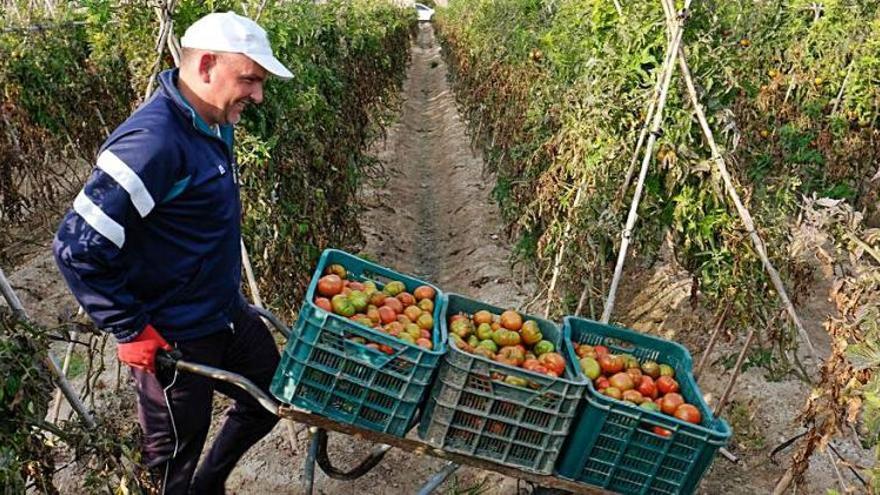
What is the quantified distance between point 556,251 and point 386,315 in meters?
2.21

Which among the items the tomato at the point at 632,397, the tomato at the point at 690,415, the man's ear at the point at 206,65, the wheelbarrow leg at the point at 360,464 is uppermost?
the man's ear at the point at 206,65

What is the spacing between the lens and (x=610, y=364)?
2.84m

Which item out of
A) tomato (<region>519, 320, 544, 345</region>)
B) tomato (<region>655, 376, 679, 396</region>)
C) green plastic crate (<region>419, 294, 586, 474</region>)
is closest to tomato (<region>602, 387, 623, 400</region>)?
green plastic crate (<region>419, 294, 586, 474</region>)

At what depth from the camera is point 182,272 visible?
2713 mm

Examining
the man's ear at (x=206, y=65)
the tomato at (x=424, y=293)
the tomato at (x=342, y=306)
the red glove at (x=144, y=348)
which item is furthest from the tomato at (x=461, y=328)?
the man's ear at (x=206, y=65)

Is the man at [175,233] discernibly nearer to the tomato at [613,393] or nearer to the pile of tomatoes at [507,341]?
the pile of tomatoes at [507,341]

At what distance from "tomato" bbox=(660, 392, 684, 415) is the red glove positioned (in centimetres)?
188

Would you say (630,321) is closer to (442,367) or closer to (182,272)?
(442,367)

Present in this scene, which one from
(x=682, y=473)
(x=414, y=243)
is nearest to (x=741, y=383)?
(x=682, y=473)

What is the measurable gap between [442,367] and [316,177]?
9.83 feet

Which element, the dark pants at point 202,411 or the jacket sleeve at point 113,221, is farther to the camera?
the dark pants at point 202,411

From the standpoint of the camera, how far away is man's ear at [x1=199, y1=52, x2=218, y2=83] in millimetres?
2578

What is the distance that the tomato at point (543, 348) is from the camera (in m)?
2.93

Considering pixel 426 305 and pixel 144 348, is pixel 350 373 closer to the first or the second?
pixel 426 305
